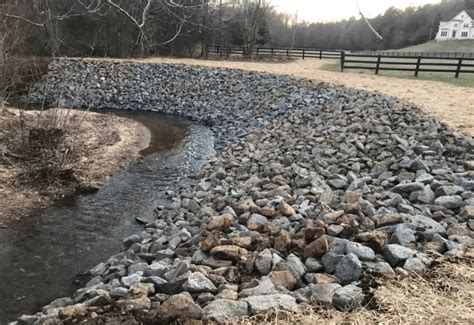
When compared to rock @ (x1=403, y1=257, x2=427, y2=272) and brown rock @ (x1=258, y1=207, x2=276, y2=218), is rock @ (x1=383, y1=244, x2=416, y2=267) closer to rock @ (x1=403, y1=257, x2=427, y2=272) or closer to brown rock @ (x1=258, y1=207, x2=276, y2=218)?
rock @ (x1=403, y1=257, x2=427, y2=272)

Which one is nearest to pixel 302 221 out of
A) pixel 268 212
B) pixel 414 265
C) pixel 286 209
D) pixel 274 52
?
pixel 286 209

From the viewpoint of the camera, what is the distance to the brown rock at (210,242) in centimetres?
495

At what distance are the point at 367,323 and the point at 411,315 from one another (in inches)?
15.2

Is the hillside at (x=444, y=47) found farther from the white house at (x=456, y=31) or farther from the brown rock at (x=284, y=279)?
the brown rock at (x=284, y=279)

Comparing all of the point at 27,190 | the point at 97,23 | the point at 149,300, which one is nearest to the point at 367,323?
the point at 149,300

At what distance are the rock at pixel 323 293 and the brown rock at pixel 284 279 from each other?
0.23 meters

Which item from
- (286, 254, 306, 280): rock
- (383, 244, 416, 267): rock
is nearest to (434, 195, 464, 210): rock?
(383, 244, 416, 267): rock

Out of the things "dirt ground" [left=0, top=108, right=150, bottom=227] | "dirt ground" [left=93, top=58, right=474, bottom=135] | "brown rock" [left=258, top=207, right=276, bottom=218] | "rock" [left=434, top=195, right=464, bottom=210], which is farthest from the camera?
"dirt ground" [left=93, top=58, right=474, bottom=135]

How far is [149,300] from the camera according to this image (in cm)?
377

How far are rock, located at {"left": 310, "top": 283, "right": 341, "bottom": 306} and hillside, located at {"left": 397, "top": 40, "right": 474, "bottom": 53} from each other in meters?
50.9

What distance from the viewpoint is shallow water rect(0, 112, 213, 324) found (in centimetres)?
542

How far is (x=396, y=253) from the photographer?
4.17 metres

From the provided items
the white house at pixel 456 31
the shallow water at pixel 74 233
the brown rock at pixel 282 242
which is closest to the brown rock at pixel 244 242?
the brown rock at pixel 282 242

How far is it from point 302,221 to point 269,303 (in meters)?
2.17
